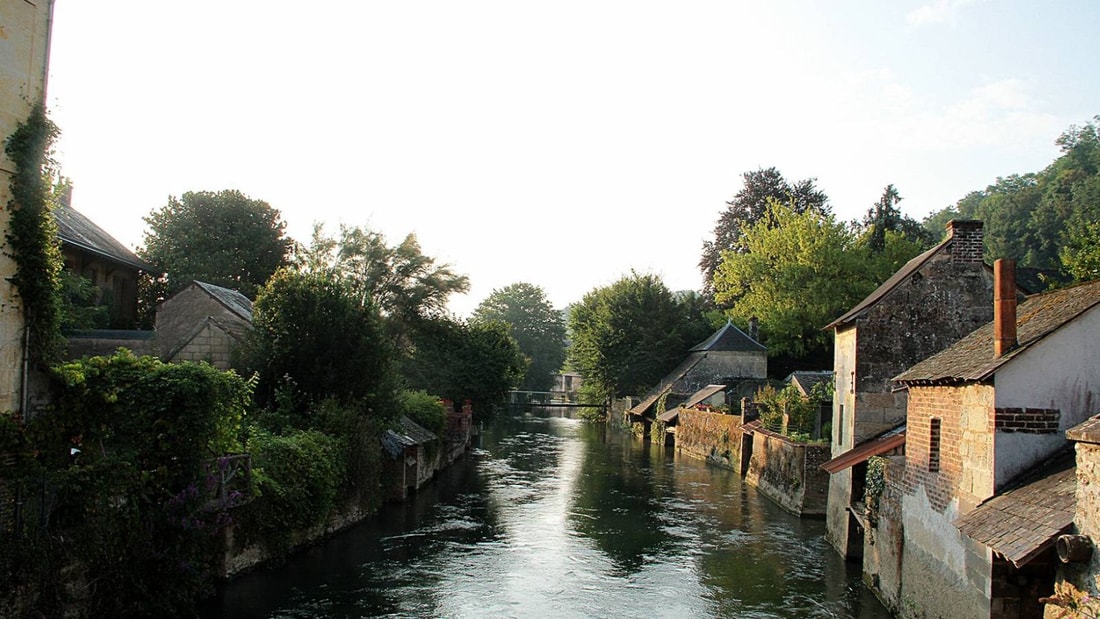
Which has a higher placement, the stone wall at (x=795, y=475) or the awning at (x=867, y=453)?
the awning at (x=867, y=453)

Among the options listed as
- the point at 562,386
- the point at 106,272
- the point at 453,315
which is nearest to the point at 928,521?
the point at 106,272

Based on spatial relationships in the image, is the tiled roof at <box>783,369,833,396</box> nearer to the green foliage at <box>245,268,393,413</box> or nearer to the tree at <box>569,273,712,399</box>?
the green foliage at <box>245,268,393,413</box>

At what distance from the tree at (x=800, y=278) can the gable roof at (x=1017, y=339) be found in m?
35.3

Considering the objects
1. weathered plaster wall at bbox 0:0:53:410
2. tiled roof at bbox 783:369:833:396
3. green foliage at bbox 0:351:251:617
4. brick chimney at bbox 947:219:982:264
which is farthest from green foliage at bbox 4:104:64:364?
tiled roof at bbox 783:369:833:396

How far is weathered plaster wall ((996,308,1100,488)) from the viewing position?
10172mm

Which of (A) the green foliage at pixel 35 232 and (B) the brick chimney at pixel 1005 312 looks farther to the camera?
→ (A) the green foliage at pixel 35 232

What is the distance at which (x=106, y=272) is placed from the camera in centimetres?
3241

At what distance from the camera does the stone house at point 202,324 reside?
2464 centimetres

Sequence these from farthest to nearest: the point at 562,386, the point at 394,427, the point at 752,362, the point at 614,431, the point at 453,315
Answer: the point at 562,386 → the point at 614,431 → the point at 752,362 → the point at 453,315 → the point at 394,427

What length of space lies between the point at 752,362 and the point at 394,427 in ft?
102

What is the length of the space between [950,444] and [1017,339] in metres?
1.86

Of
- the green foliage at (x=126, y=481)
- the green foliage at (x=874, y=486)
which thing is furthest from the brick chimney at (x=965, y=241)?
the green foliage at (x=126, y=481)

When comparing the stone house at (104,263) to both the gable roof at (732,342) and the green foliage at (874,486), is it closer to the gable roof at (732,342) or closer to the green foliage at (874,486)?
the green foliage at (874,486)

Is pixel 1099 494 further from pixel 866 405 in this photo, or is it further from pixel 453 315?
pixel 453 315
